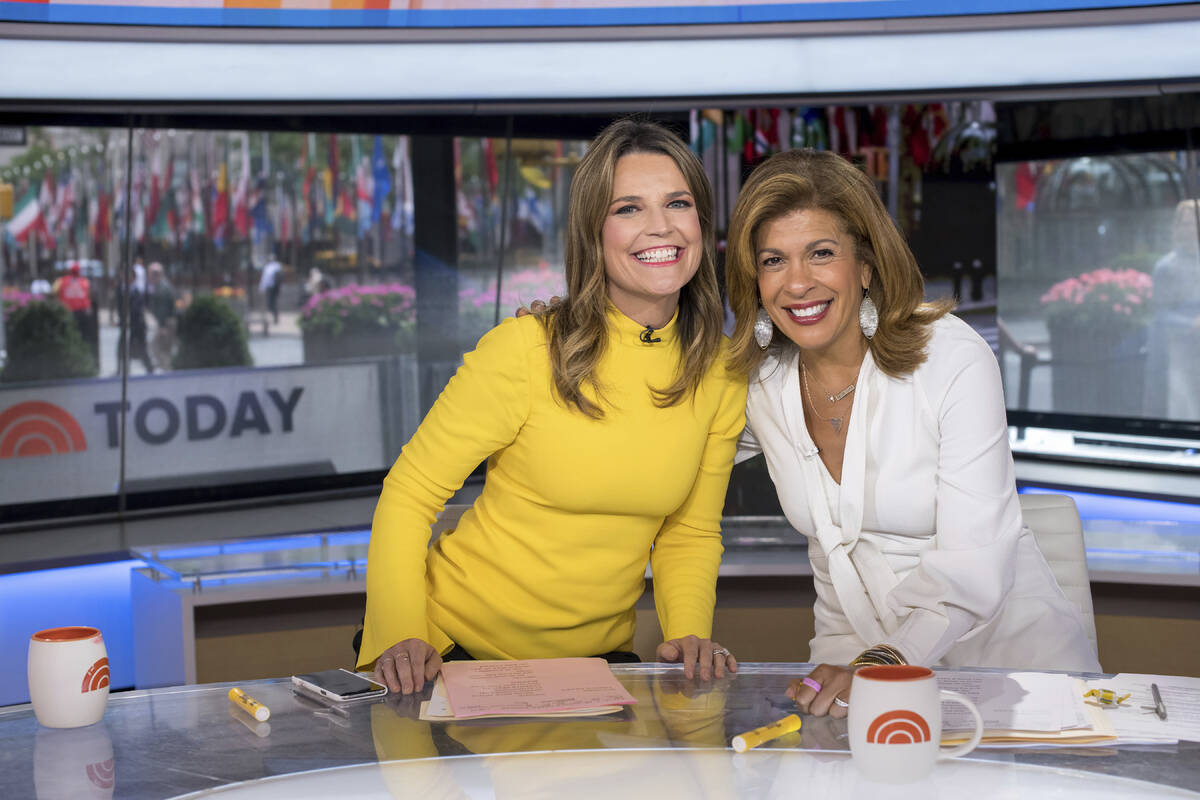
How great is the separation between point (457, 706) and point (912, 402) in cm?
101

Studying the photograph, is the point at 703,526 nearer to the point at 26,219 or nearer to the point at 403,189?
the point at 403,189

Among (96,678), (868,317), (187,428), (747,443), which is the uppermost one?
(868,317)

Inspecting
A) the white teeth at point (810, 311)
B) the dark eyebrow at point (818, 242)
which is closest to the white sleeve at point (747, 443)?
the white teeth at point (810, 311)

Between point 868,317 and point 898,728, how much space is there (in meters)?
1.06

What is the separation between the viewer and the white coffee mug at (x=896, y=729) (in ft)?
4.25

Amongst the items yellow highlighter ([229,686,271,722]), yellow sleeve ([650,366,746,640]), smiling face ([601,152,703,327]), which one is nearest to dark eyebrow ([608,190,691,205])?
smiling face ([601,152,703,327])

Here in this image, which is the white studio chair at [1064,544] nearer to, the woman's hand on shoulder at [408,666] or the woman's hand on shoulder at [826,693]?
the woman's hand on shoulder at [826,693]

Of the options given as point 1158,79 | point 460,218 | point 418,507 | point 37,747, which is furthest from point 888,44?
point 37,747

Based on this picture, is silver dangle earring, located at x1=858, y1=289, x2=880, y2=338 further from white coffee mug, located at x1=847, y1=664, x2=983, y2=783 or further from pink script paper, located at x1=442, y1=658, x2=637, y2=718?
white coffee mug, located at x1=847, y1=664, x2=983, y2=783

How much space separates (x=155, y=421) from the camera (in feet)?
20.5

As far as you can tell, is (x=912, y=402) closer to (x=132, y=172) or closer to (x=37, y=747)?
(x=37, y=747)

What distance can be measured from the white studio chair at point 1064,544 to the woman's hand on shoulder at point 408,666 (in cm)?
126

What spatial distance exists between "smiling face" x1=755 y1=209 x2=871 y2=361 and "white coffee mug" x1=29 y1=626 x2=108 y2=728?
1286mm

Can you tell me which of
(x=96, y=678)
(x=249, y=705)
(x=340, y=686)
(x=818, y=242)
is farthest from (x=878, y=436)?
(x=96, y=678)
